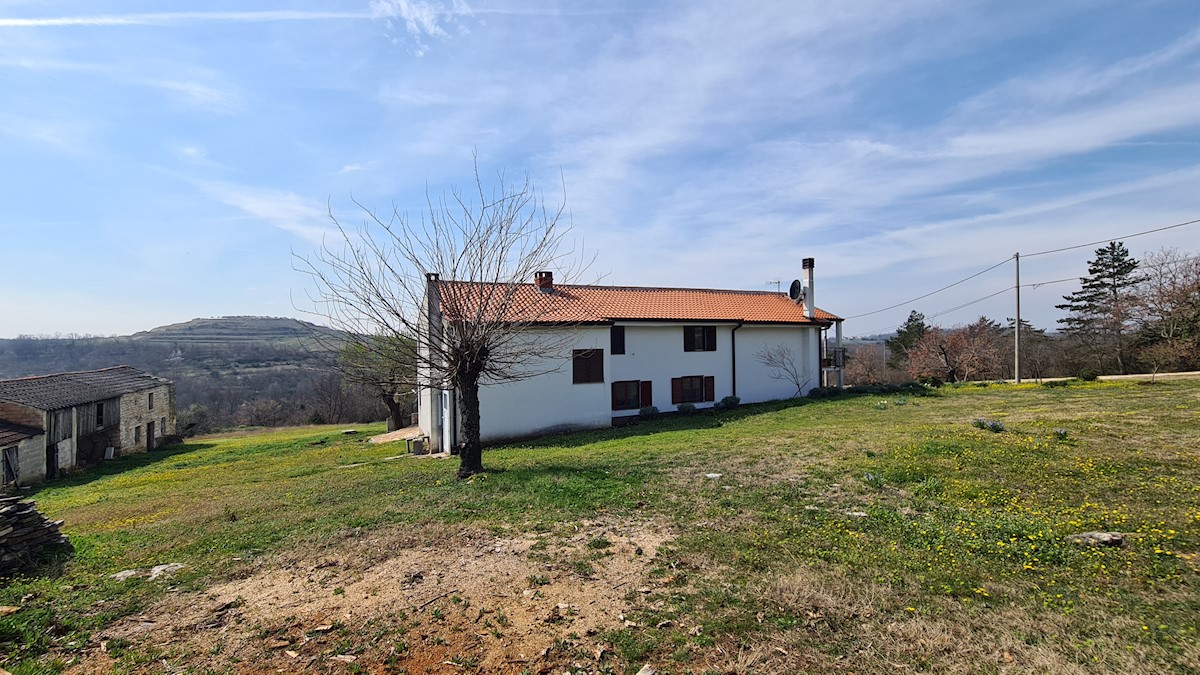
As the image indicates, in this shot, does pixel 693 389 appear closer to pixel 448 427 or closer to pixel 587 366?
pixel 587 366

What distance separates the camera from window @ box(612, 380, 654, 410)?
77.6 ft

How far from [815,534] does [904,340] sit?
51018 mm

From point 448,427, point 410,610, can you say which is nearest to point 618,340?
point 448,427

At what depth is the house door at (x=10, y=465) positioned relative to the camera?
75.2 ft

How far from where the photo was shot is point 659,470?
12.0 meters

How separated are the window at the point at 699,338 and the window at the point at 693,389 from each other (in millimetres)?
1365

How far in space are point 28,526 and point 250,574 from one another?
3460 millimetres

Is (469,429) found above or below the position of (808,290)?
below

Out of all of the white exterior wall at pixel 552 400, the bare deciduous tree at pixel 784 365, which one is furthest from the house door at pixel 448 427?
the bare deciduous tree at pixel 784 365

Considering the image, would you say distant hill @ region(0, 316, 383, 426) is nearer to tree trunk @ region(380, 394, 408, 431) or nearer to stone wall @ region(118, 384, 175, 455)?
stone wall @ region(118, 384, 175, 455)

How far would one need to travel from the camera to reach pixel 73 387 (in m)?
30.8

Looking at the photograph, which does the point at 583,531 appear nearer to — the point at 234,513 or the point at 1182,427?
the point at 234,513

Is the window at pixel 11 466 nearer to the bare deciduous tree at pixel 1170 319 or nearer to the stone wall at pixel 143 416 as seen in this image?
the stone wall at pixel 143 416

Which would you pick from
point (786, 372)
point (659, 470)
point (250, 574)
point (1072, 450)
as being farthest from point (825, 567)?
point (786, 372)
